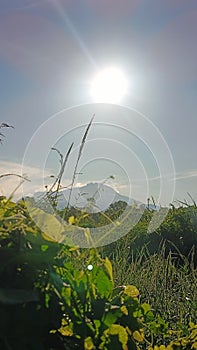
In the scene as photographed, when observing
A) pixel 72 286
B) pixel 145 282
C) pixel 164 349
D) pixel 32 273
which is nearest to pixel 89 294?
pixel 72 286

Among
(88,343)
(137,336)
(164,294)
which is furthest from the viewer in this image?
(164,294)

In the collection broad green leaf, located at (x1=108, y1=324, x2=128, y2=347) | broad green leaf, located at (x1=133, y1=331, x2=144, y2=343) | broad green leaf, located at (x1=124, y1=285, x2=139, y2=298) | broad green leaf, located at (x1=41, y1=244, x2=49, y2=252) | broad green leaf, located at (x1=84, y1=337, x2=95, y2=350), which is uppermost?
broad green leaf, located at (x1=41, y1=244, x2=49, y2=252)

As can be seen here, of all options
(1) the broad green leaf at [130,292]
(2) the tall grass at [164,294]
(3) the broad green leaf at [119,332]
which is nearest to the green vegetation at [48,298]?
(3) the broad green leaf at [119,332]

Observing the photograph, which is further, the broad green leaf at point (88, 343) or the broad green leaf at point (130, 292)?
the broad green leaf at point (130, 292)

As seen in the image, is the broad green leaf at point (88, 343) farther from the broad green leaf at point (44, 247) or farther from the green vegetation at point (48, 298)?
the broad green leaf at point (44, 247)

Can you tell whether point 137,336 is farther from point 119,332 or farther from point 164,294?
point 164,294

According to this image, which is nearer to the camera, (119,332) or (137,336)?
(119,332)

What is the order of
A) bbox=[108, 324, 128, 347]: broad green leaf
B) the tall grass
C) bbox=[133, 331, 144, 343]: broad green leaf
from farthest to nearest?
the tall grass, bbox=[133, 331, 144, 343]: broad green leaf, bbox=[108, 324, 128, 347]: broad green leaf

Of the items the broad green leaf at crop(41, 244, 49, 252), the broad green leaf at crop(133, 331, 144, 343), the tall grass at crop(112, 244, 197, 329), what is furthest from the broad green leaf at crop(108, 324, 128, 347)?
the tall grass at crop(112, 244, 197, 329)

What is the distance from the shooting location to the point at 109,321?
58.1 inches

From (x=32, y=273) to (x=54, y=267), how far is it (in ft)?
0.25

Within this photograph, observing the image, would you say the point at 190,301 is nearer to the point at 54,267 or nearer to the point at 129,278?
the point at 129,278

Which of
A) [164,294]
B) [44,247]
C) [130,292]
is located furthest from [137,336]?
[164,294]

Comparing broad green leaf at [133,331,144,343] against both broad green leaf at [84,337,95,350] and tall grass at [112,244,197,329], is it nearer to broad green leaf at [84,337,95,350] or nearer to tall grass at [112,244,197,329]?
broad green leaf at [84,337,95,350]
